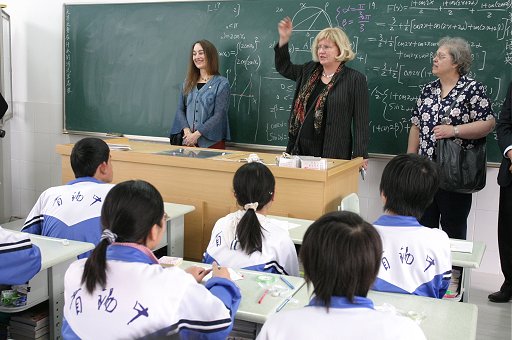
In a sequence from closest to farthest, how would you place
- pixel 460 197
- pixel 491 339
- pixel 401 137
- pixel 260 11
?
1. pixel 491 339
2. pixel 460 197
3. pixel 401 137
4. pixel 260 11

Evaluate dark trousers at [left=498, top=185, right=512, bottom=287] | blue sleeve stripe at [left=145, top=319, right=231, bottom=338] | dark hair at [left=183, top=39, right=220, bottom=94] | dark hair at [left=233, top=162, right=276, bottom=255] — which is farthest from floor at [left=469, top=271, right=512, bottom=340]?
dark hair at [left=183, top=39, right=220, bottom=94]

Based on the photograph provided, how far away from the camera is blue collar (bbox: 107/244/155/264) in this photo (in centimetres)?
149

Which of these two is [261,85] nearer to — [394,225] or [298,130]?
[298,130]

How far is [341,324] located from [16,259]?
1.29m

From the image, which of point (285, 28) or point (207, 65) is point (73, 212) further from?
point (207, 65)

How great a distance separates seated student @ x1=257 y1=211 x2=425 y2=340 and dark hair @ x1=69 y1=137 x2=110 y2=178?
5.61ft

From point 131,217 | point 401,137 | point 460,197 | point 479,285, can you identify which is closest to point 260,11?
point 401,137

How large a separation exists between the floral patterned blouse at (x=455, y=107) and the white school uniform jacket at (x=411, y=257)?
186 cm

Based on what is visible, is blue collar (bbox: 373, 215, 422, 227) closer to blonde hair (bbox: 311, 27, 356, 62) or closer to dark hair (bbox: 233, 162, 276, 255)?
dark hair (bbox: 233, 162, 276, 255)

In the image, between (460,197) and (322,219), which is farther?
(460,197)

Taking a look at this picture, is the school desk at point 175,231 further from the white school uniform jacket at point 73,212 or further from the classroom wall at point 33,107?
the classroom wall at point 33,107

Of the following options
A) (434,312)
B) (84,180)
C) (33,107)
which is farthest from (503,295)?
(33,107)

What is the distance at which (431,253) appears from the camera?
204cm

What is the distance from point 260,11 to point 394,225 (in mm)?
3159
